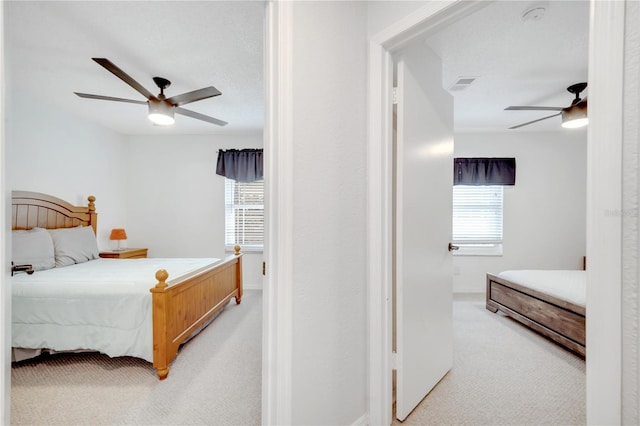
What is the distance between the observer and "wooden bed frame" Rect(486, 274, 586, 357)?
7.61ft

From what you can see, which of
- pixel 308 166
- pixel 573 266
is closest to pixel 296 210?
pixel 308 166

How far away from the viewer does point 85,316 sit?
2129 millimetres

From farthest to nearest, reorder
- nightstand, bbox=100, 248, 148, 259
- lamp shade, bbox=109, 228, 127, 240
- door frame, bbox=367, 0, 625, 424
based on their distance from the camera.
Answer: lamp shade, bbox=109, 228, 127, 240 < nightstand, bbox=100, 248, 148, 259 < door frame, bbox=367, 0, 625, 424

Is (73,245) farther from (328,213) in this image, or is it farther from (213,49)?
(328,213)

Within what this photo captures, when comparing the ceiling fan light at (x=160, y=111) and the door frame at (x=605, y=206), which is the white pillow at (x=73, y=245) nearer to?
the ceiling fan light at (x=160, y=111)

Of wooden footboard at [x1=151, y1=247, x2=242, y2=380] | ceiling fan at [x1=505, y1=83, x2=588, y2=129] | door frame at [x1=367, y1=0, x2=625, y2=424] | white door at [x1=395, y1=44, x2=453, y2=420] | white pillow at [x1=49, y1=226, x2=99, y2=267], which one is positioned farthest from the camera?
white pillow at [x1=49, y1=226, x2=99, y2=267]

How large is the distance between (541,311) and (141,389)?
344 centimetres

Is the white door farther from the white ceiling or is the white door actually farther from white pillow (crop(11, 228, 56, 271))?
white pillow (crop(11, 228, 56, 271))

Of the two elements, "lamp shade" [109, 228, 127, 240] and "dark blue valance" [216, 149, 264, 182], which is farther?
"dark blue valance" [216, 149, 264, 182]

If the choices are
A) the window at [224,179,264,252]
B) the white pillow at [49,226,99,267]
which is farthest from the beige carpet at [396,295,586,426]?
the white pillow at [49,226,99,267]

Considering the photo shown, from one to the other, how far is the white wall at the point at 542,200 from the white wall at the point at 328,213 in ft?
11.6

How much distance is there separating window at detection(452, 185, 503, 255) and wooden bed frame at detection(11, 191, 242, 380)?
134 inches

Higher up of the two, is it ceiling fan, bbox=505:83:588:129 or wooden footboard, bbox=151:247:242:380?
ceiling fan, bbox=505:83:588:129

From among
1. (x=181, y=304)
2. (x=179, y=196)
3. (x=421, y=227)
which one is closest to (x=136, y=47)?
(x=181, y=304)
